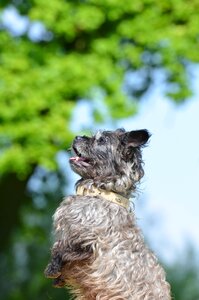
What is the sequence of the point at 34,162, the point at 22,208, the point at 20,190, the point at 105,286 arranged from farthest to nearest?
the point at 22,208
the point at 20,190
the point at 34,162
the point at 105,286

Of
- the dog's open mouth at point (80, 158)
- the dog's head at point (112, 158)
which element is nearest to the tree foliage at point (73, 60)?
the dog's head at point (112, 158)

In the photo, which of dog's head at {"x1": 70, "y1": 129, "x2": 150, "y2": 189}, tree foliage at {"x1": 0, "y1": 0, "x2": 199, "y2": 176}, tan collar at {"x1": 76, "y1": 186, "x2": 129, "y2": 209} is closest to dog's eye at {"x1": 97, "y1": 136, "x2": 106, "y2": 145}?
dog's head at {"x1": 70, "y1": 129, "x2": 150, "y2": 189}

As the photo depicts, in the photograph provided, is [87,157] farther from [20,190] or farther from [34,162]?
[20,190]

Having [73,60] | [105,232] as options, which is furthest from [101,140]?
[73,60]

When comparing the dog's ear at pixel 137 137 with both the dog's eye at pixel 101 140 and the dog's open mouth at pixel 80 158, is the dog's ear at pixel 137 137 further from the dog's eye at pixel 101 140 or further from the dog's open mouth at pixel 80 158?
the dog's open mouth at pixel 80 158

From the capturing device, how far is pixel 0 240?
24344 mm

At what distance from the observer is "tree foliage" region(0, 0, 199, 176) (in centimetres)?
2055

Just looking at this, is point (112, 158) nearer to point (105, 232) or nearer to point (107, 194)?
point (107, 194)

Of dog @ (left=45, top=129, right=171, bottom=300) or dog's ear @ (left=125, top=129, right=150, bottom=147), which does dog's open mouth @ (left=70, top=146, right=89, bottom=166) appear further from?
dog's ear @ (left=125, top=129, right=150, bottom=147)

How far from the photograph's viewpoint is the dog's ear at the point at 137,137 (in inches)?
319

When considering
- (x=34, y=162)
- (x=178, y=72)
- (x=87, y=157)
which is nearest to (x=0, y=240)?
(x=34, y=162)

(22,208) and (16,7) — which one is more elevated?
(16,7)

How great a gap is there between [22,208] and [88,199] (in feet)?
58.3

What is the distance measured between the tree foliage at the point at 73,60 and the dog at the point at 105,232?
39.6 ft
